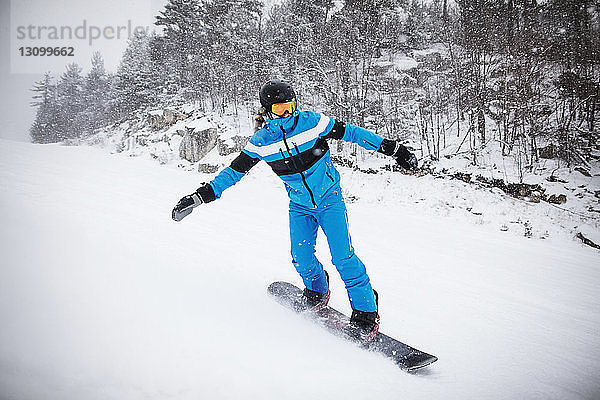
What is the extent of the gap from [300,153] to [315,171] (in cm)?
19

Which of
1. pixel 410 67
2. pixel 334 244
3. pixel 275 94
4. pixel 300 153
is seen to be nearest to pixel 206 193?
pixel 300 153

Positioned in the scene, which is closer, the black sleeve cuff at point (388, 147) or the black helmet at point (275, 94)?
the black helmet at point (275, 94)

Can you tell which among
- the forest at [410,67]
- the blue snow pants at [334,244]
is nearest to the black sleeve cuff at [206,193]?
the blue snow pants at [334,244]

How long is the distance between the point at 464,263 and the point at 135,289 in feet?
13.5

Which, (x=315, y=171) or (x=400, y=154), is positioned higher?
(x=400, y=154)

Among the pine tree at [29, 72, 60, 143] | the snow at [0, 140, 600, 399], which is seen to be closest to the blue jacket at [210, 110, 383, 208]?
the snow at [0, 140, 600, 399]

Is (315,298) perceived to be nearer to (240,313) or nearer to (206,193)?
(240,313)

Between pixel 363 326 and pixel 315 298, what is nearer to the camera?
pixel 363 326

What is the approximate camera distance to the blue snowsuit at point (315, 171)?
2.59 m

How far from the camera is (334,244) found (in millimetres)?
2660

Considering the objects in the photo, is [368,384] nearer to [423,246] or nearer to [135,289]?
[135,289]

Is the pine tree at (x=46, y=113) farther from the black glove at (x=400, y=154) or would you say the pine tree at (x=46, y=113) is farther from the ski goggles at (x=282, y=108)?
the black glove at (x=400, y=154)

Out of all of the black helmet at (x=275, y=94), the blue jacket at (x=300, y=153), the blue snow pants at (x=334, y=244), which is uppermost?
the black helmet at (x=275, y=94)

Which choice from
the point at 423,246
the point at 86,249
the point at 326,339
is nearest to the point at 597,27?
the point at 423,246
